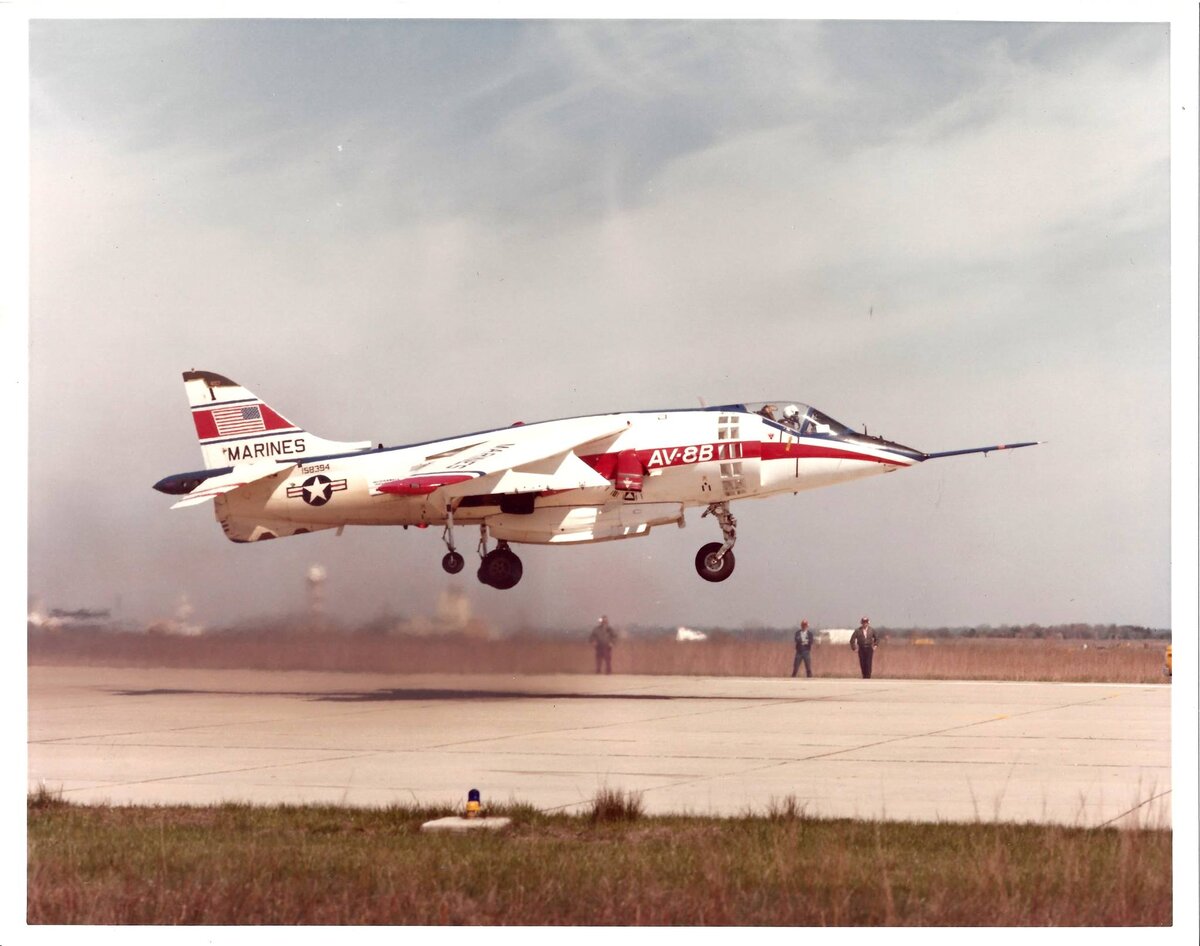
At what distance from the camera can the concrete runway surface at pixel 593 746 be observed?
15.3 meters

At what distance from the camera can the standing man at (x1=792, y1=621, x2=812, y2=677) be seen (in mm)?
36625

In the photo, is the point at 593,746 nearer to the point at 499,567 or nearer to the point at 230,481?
the point at 499,567

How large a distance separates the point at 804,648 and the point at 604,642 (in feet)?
41.8

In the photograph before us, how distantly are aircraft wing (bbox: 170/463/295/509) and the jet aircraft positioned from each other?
0.03 m

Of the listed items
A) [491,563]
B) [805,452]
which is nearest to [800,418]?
[805,452]

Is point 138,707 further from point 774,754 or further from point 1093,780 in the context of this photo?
point 1093,780

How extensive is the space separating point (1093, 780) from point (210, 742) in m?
11.7

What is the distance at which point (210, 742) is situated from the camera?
20.3 metres

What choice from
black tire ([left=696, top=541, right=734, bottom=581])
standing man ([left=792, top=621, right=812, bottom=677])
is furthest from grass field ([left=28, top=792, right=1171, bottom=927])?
standing man ([left=792, top=621, right=812, bottom=677])

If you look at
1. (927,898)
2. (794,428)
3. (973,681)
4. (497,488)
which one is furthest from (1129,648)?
(927,898)

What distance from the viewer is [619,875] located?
38.3ft

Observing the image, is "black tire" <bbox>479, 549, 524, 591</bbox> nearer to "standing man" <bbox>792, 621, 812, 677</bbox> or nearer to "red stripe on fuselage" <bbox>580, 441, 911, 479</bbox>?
"red stripe on fuselage" <bbox>580, 441, 911, 479</bbox>
